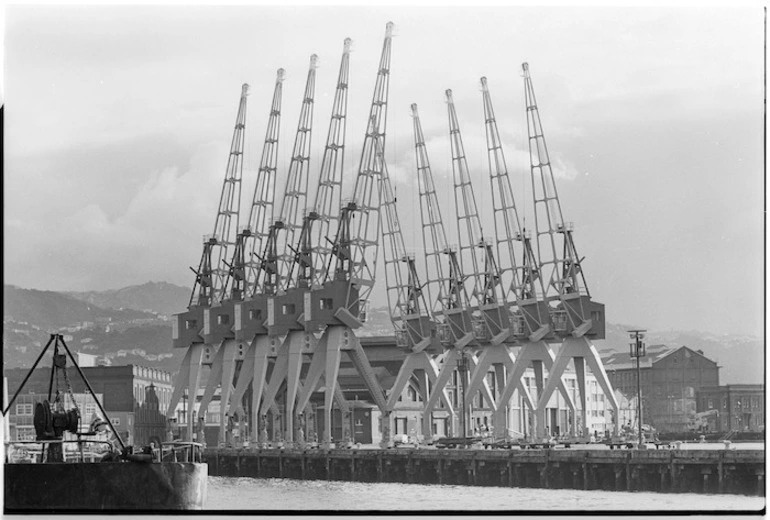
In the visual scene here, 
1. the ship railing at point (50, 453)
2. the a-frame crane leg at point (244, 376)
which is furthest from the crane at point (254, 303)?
the ship railing at point (50, 453)

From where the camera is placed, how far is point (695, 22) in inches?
1206

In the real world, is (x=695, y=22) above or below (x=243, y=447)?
above

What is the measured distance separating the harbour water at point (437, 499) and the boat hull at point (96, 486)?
997 centimetres

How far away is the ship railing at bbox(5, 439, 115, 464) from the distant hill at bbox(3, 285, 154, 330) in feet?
8.79

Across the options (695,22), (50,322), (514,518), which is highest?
(695,22)

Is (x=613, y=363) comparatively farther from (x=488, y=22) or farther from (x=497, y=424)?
(x=488, y=22)

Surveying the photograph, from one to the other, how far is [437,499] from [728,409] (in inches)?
1301

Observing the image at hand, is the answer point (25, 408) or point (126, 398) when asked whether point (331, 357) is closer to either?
point (25, 408)

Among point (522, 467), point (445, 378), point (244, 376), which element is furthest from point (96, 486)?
point (244, 376)

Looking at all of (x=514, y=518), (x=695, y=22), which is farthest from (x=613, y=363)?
(x=514, y=518)

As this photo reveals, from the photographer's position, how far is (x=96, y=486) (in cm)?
2350

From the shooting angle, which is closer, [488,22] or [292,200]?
[488,22]

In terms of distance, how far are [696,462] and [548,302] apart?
1328 centimetres

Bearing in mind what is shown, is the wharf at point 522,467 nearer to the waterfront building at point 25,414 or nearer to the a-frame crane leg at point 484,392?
the a-frame crane leg at point 484,392
